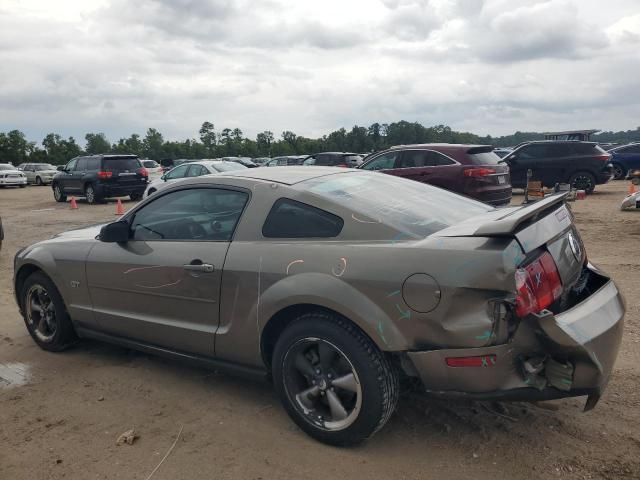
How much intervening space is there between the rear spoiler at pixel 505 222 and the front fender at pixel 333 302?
0.53 m

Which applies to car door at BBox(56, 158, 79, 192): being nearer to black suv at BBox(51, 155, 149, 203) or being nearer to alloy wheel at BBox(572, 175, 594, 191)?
black suv at BBox(51, 155, 149, 203)

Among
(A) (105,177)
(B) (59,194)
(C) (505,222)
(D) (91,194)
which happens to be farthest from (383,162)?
(B) (59,194)

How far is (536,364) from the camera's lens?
2.54 meters

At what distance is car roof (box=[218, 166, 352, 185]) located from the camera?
344cm

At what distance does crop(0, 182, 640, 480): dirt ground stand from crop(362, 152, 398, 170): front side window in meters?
7.74

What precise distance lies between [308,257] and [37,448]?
1899 millimetres

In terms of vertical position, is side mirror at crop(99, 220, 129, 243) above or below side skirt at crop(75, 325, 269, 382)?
above

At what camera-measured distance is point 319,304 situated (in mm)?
2846

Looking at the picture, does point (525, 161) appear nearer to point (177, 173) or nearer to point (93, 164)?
point (177, 173)

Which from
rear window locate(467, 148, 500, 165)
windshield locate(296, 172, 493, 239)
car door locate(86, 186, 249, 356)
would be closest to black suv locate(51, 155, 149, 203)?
rear window locate(467, 148, 500, 165)

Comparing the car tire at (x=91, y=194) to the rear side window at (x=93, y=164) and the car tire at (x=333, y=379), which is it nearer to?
the rear side window at (x=93, y=164)

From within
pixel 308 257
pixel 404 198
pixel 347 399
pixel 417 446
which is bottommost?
pixel 417 446

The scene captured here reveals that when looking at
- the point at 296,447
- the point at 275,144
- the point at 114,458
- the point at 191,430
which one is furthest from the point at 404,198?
the point at 275,144

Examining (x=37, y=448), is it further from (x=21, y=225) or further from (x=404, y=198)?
(x=21, y=225)
